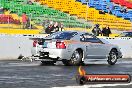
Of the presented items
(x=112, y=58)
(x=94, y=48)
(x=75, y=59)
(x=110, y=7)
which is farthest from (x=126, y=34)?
(x=75, y=59)

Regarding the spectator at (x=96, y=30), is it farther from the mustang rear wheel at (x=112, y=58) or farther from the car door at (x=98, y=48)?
the car door at (x=98, y=48)

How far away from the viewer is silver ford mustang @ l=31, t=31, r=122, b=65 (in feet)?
61.1

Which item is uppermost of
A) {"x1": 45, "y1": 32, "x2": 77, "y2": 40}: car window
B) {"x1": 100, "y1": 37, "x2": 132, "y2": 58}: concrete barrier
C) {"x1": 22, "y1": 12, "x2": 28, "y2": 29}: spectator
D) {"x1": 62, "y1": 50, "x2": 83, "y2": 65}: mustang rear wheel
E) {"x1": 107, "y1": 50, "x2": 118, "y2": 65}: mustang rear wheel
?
{"x1": 45, "y1": 32, "x2": 77, "y2": 40}: car window

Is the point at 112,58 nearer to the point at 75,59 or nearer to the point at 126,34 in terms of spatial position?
the point at 75,59

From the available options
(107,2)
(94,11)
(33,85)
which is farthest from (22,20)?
(33,85)

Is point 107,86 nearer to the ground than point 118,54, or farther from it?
farther from it

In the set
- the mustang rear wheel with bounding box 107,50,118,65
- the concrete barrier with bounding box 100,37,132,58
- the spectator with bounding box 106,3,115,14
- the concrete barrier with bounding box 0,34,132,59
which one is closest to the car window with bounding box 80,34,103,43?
the mustang rear wheel with bounding box 107,50,118,65

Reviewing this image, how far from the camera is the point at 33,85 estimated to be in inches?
426

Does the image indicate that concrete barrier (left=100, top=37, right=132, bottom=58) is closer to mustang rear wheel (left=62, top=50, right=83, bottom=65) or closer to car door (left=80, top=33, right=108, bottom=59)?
car door (left=80, top=33, right=108, bottom=59)

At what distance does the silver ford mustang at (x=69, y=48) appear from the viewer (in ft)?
61.1

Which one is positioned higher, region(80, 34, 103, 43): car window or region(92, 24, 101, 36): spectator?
region(80, 34, 103, 43): car window

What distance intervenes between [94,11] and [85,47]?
13.0 metres

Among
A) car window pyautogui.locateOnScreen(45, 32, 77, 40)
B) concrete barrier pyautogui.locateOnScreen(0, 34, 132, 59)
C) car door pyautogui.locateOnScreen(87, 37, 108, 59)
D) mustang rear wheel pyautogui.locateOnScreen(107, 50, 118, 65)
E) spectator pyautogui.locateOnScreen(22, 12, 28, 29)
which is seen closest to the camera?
car window pyautogui.locateOnScreen(45, 32, 77, 40)

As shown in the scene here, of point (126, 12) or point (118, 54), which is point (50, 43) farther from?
point (126, 12)
